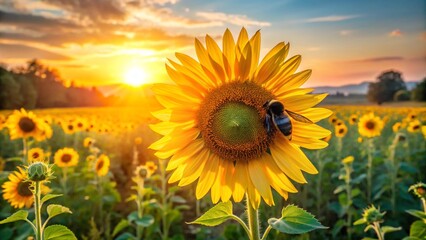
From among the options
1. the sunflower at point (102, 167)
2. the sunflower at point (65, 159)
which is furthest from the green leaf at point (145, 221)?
the sunflower at point (65, 159)

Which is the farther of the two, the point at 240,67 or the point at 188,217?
the point at 188,217

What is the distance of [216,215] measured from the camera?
73.5 inches

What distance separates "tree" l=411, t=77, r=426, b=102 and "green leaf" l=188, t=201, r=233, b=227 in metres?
27.9

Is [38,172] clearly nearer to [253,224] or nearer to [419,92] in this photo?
[253,224]

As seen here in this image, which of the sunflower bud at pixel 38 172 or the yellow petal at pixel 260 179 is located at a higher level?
the sunflower bud at pixel 38 172

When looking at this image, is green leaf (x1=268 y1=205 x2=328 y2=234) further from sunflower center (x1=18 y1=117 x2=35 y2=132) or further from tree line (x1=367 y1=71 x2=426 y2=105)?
tree line (x1=367 y1=71 x2=426 y2=105)

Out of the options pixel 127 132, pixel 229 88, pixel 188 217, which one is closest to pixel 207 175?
pixel 229 88

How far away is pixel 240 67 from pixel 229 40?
13 cm

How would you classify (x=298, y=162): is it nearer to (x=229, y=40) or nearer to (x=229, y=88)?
(x=229, y=88)

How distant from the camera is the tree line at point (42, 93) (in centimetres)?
3666

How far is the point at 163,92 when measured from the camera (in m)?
1.96

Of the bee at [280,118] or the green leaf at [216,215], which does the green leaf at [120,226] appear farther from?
the bee at [280,118]

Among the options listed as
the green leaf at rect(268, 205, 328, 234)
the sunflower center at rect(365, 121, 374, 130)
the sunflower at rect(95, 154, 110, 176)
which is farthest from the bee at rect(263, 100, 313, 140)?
the sunflower center at rect(365, 121, 374, 130)

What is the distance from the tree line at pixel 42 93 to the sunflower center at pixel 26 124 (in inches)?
1324
